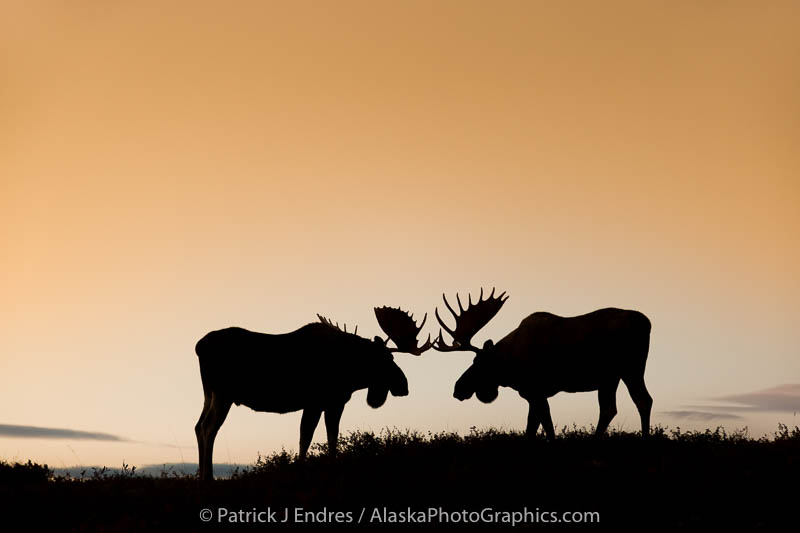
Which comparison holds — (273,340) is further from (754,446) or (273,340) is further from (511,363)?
(754,446)

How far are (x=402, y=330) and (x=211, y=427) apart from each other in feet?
15.9

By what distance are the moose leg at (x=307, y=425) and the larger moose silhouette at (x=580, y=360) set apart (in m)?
4.08

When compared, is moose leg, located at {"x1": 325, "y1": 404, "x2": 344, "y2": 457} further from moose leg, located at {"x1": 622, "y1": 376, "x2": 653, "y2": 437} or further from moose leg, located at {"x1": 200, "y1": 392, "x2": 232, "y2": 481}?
Answer: moose leg, located at {"x1": 622, "y1": 376, "x2": 653, "y2": 437}

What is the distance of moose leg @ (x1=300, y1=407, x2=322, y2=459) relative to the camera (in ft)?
60.5

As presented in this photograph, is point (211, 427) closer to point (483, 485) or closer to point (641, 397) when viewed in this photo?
point (483, 485)

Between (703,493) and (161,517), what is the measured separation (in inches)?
316

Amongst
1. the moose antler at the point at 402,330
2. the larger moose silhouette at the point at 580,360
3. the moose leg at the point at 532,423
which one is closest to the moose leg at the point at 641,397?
the larger moose silhouette at the point at 580,360

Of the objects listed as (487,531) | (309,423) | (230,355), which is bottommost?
(487,531)

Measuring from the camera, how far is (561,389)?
19.9 meters

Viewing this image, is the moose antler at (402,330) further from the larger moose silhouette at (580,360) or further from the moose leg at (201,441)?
the moose leg at (201,441)

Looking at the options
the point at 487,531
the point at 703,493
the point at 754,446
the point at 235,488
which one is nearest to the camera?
the point at 487,531

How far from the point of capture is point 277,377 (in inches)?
746

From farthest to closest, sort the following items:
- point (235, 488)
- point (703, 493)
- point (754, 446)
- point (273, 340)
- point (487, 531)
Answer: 1. point (273, 340)
2. point (754, 446)
3. point (235, 488)
4. point (703, 493)
5. point (487, 531)

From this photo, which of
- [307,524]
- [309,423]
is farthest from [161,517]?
[309,423]
